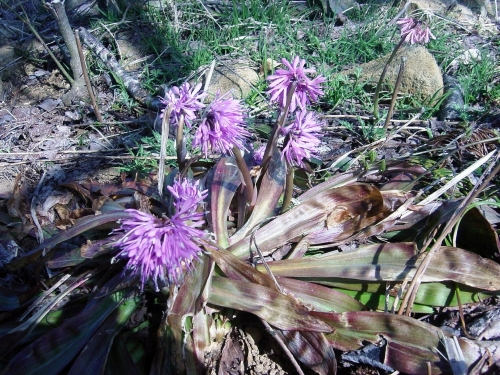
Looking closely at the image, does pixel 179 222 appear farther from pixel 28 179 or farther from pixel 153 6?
pixel 153 6

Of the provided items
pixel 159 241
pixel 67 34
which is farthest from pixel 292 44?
pixel 159 241

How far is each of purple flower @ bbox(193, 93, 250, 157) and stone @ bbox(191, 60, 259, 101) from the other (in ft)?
6.11

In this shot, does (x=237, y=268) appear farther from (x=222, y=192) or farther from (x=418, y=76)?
(x=418, y=76)

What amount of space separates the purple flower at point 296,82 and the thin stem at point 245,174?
10.2 inches

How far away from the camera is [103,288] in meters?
2.12

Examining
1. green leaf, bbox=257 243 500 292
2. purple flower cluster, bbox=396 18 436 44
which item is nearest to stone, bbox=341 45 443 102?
purple flower cluster, bbox=396 18 436 44

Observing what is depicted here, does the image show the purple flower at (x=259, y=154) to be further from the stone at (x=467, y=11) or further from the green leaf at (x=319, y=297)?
the stone at (x=467, y=11)

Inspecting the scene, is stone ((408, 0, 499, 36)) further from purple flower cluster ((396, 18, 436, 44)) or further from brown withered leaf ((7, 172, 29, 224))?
brown withered leaf ((7, 172, 29, 224))

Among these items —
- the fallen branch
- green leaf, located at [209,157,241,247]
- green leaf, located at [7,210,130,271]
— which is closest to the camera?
green leaf, located at [7,210,130,271]

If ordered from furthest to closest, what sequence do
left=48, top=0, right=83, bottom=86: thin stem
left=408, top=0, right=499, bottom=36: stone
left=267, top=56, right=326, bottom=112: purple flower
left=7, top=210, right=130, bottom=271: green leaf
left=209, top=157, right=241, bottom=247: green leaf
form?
left=408, top=0, right=499, bottom=36: stone, left=48, top=0, right=83, bottom=86: thin stem, left=209, top=157, right=241, bottom=247: green leaf, left=7, top=210, right=130, bottom=271: green leaf, left=267, top=56, right=326, bottom=112: purple flower

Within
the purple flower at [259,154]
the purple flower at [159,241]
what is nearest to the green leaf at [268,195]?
the purple flower at [259,154]

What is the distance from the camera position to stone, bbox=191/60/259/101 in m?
3.67

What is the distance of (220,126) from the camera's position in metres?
1.77

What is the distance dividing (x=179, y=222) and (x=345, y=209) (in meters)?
1.02
